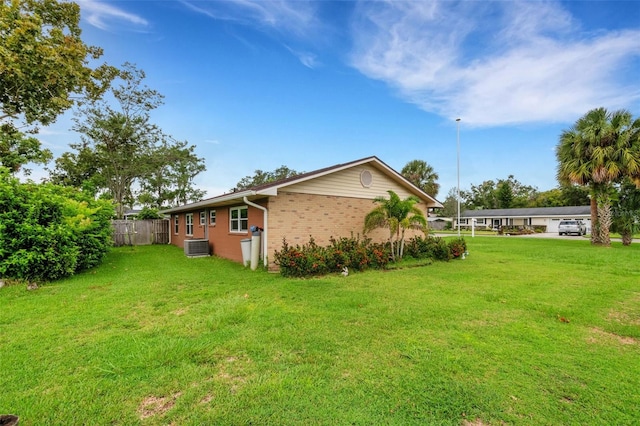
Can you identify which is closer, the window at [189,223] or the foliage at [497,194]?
the window at [189,223]

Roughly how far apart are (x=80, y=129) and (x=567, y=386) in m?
29.4

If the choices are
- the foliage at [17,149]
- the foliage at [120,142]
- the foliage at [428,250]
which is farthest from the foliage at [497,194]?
the foliage at [17,149]

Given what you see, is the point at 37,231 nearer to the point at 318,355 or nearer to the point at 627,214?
the point at 318,355

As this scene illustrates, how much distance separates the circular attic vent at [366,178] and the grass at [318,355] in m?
5.53

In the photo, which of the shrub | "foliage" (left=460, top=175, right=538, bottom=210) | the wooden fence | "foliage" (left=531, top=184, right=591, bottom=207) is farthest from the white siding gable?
"foliage" (left=460, top=175, right=538, bottom=210)

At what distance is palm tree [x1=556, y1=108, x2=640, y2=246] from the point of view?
53.6ft

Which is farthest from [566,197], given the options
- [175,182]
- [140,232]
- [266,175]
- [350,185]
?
[175,182]

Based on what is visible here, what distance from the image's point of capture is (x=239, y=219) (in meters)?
11.6

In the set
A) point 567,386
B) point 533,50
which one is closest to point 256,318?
point 567,386

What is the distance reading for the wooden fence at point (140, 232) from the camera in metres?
18.6

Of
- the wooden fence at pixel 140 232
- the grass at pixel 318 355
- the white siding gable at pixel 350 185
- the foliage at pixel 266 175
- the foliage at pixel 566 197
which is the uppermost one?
the foliage at pixel 266 175

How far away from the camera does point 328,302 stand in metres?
5.91

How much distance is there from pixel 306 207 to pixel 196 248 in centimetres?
639

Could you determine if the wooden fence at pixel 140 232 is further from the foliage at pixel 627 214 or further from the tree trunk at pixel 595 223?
the foliage at pixel 627 214
